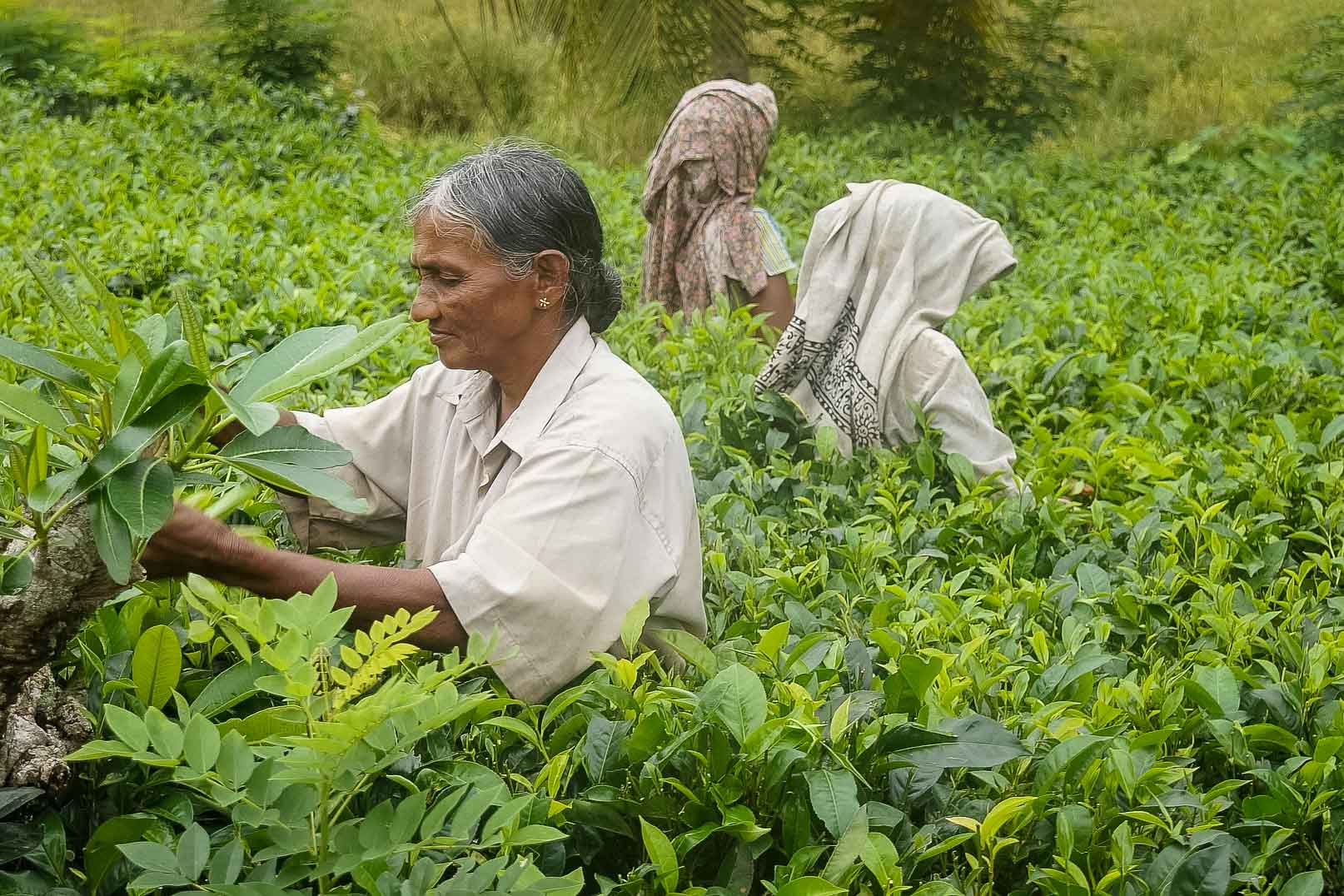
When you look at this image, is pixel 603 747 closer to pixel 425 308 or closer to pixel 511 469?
pixel 511 469

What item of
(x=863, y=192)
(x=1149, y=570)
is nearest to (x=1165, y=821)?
(x=1149, y=570)

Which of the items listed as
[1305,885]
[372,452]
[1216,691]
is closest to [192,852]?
[372,452]

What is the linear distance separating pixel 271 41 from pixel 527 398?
29.1 feet

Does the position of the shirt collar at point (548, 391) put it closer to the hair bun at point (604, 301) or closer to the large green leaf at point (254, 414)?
the hair bun at point (604, 301)

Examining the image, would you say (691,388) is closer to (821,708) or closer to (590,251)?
(590,251)

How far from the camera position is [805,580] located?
2.81 m

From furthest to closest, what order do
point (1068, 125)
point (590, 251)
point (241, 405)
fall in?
point (1068, 125)
point (590, 251)
point (241, 405)

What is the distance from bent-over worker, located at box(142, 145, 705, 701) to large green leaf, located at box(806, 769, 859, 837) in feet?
1.32

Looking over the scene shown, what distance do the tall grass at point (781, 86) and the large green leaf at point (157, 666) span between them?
358 inches

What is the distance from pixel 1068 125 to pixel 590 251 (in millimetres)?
10614

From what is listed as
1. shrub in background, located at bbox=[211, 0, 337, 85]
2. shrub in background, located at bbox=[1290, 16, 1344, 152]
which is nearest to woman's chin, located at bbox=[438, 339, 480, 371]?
shrub in background, located at bbox=[1290, 16, 1344, 152]

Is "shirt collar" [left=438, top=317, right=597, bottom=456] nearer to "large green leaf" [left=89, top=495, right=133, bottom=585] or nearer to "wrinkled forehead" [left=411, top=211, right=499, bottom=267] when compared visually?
"wrinkled forehead" [left=411, top=211, right=499, bottom=267]

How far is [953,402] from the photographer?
3.63 metres

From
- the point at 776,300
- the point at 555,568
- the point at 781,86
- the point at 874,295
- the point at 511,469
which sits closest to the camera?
the point at 555,568
